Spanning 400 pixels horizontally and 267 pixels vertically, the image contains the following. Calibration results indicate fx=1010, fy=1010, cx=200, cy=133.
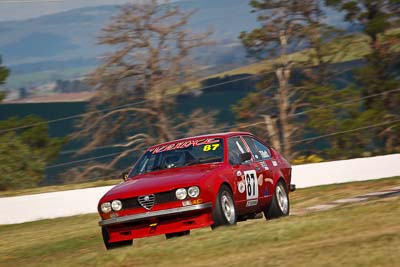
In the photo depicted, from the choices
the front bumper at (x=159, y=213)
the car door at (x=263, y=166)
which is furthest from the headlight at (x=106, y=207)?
the car door at (x=263, y=166)

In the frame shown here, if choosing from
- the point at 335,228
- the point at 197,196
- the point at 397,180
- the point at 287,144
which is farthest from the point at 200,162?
the point at 287,144

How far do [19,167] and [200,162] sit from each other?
1225 inches

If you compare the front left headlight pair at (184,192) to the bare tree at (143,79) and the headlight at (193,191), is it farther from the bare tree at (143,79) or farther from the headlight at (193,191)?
the bare tree at (143,79)

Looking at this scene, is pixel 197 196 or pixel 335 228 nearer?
pixel 335 228

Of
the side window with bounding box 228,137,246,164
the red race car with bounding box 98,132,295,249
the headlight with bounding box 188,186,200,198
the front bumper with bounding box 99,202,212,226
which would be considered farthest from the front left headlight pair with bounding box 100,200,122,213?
the side window with bounding box 228,137,246,164

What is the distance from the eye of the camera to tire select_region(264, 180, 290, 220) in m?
15.0

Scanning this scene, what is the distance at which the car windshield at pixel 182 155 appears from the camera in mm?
14102

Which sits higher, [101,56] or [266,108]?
[101,56]

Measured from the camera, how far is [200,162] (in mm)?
13992

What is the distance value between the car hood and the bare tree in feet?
91.8

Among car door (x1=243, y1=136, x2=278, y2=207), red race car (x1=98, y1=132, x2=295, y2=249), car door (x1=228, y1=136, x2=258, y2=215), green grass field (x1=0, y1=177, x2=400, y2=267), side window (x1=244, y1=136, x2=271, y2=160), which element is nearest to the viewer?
green grass field (x1=0, y1=177, x2=400, y2=267)

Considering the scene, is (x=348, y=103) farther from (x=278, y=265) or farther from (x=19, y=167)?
(x=278, y=265)

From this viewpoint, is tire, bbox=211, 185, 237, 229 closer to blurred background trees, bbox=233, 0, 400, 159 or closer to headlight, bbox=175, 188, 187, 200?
headlight, bbox=175, 188, 187, 200

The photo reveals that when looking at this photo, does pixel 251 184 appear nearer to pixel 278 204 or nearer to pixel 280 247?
pixel 278 204
